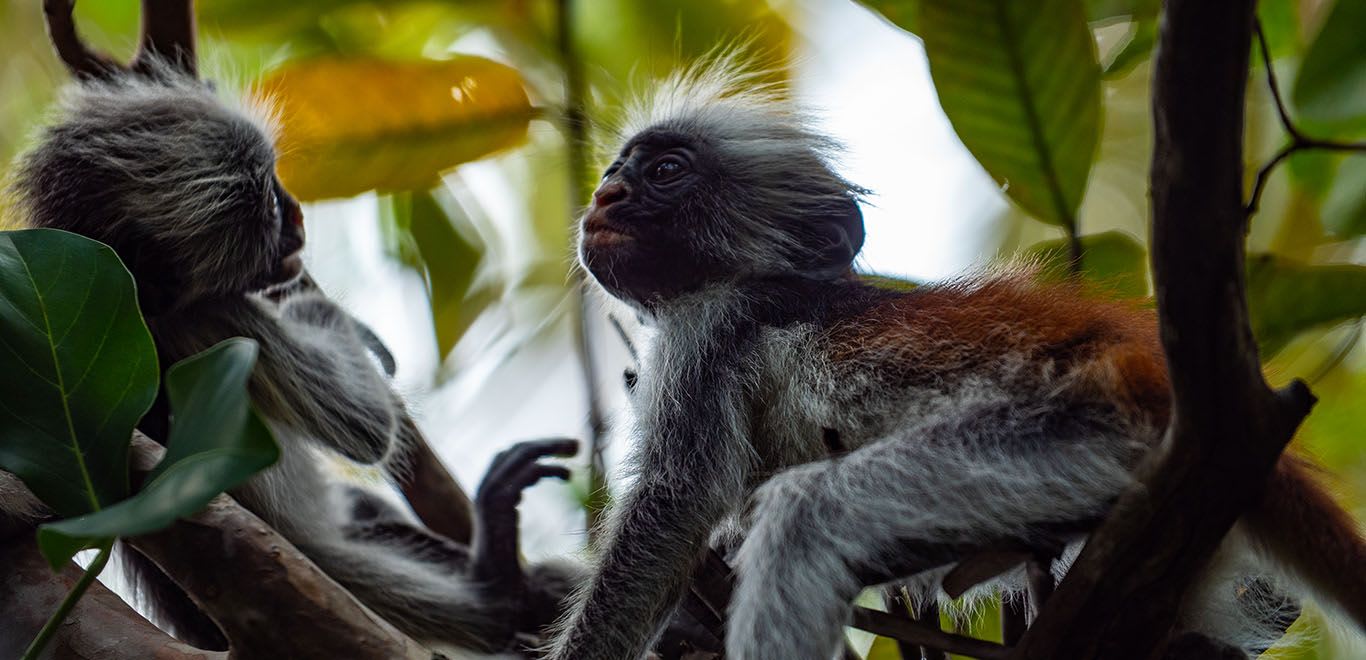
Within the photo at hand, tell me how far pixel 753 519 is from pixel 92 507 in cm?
90

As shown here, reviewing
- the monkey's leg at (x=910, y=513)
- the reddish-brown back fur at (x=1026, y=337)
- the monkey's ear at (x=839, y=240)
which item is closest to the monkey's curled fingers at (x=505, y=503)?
the monkey's ear at (x=839, y=240)

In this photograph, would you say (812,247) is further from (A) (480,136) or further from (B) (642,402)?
(A) (480,136)

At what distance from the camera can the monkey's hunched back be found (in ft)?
5.44

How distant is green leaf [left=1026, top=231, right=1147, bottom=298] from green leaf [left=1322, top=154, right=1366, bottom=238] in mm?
342

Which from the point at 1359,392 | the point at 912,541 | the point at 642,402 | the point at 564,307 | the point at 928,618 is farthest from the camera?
the point at 564,307

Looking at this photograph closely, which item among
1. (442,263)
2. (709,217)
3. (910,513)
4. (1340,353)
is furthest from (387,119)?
(1340,353)

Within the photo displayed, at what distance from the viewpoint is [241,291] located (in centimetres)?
283

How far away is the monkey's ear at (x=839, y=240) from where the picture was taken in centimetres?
243

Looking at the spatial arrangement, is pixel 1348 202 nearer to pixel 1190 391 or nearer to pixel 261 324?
pixel 1190 391

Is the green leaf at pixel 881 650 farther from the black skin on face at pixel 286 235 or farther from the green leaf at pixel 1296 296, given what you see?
the black skin on face at pixel 286 235

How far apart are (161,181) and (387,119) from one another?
1.81ft

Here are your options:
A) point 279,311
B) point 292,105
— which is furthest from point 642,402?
point 292,105

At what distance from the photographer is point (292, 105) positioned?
306cm

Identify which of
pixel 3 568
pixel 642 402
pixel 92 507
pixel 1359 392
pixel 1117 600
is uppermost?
pixel 92 507
